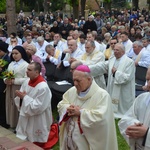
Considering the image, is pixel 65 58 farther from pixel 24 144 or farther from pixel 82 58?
pixel 24 144

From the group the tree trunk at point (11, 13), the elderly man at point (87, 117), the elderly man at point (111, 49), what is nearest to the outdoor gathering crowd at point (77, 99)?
the elderly man at point (87, 117)

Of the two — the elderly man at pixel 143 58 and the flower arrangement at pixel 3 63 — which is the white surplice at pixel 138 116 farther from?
the elderly man at pixel 143 58

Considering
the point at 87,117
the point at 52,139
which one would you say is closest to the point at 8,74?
the point at 52,139

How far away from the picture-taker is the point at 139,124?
351 cm

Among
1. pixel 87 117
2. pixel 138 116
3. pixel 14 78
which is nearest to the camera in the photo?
pixel 138 116

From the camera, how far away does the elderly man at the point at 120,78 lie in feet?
25.9

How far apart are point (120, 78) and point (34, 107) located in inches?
107

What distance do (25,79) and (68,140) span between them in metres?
Result: 2.53

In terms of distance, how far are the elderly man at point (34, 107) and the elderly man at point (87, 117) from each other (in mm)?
1394

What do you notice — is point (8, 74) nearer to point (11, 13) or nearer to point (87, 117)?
point (87, 117)

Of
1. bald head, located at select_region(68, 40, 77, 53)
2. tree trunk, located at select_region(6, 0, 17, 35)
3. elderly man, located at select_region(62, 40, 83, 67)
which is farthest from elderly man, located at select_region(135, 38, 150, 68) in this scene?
tree trunk, located at select_region(6, 0, 17, 35)

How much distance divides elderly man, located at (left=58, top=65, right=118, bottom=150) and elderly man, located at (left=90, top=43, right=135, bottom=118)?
3.41 m

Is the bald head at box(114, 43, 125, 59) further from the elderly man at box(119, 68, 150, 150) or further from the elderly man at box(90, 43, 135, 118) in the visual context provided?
the elderly man at box(119, 68, 150, 150)

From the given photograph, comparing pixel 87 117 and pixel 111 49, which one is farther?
pixel 111 49
